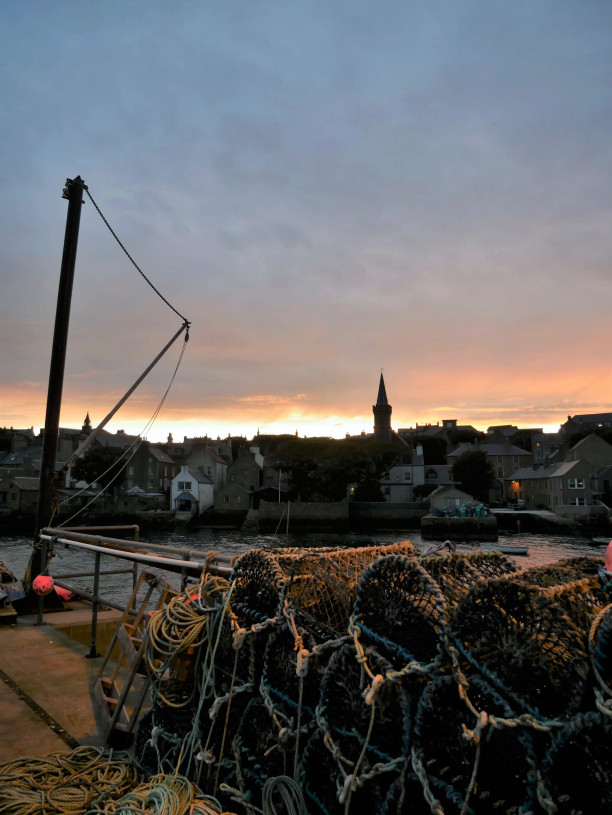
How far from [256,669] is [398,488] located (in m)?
84.9

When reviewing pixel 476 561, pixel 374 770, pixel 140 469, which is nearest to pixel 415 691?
pixel 374 770

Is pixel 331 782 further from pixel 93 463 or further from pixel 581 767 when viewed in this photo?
pixel 93 463

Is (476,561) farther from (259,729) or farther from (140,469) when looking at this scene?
(140,469)

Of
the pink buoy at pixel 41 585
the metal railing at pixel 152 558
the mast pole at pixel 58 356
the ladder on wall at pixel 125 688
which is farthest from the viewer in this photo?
the mast pole at pixel 58 356

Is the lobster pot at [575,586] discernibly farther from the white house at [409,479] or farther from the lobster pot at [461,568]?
the white house at [409,479]

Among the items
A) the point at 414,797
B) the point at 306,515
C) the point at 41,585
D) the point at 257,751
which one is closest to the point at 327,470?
the point at 306,515

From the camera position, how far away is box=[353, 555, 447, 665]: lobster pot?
2.23 m

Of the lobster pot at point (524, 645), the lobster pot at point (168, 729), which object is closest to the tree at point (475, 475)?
the lobster pot at point (168, 729)

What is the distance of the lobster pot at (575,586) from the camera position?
7.09 feet

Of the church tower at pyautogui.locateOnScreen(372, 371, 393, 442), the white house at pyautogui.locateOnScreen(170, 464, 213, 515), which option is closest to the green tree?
the white house at pyautogui.locateOnScreen(170, 464, 213, 515)

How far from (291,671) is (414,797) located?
0.81 m

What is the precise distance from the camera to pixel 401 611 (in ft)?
7.70

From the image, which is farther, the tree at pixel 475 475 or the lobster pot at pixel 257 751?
the tree at pixel 475 475

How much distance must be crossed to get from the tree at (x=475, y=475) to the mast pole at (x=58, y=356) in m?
79.6
